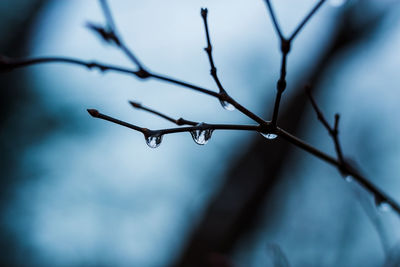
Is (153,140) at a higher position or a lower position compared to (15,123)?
lower

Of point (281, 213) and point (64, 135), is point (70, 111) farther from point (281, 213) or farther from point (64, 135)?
point (281, 213)

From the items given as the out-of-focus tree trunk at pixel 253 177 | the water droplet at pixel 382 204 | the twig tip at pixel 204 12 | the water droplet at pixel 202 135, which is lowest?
the water droplet at pixel 202 135

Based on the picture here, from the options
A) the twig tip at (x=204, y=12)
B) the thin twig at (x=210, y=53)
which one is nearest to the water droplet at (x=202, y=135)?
the thin twig at (x=210, y=53)

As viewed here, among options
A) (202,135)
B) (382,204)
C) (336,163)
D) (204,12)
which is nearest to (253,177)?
(382,204)

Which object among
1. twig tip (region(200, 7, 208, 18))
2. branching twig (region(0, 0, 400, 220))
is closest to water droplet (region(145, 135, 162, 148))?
branching twig (region(0, 0, 400, 220))

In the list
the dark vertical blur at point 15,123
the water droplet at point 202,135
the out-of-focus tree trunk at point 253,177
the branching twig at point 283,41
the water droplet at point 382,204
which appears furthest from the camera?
the dark vertical blur at point 15,123

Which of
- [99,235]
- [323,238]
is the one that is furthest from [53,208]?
[323,238]

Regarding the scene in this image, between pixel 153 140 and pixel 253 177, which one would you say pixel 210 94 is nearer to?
pixel 153 140

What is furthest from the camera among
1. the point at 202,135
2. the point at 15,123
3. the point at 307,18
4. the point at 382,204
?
the point at 15,123

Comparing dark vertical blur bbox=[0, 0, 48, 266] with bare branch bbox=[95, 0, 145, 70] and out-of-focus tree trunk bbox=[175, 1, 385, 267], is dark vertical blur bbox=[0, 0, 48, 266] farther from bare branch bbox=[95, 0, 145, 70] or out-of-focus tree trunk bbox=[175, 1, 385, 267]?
bare branch bbox=[95, 0, 145, 70]

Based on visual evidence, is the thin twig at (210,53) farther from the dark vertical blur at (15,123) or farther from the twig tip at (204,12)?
the dark vertical blur at (15,123)

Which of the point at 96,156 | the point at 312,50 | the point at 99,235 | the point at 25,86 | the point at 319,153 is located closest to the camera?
the point at 319,153
